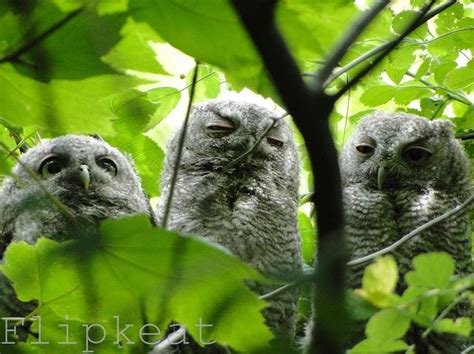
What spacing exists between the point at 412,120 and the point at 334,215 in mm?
3467

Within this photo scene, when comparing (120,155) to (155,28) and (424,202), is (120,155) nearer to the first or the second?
(424,202)

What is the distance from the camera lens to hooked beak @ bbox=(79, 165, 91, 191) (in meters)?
3.29

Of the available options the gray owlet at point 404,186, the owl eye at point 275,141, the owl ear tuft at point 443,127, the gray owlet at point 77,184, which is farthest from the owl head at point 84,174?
the owl ear tuft at point 443,127

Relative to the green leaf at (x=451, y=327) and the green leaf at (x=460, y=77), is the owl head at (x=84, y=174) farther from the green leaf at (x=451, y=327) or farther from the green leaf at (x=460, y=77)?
the green leaf at (x=451, y=327)

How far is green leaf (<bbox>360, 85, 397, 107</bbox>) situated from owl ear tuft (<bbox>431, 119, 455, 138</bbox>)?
19.2 inches

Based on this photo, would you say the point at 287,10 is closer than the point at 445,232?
Yes

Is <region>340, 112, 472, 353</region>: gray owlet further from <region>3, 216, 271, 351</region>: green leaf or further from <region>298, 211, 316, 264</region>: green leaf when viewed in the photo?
<region>3, 216, 271, 351</region>: green leaf

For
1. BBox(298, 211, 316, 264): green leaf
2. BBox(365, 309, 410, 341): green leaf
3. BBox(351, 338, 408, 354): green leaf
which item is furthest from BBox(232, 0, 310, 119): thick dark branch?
BBox(298, 211, 316, 264): green leaf

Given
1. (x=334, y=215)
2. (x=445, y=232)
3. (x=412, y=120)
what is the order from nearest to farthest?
(x=334, y=215)
(x=445, y=232)
(x=412, y=120)

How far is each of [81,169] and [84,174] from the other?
0.04 m

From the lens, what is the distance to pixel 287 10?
1.04m

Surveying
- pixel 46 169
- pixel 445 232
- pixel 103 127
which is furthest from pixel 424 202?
pixel 103 127

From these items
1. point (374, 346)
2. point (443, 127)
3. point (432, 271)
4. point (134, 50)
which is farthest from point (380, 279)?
point (443, 127)

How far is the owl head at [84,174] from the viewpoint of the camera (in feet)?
10.8
